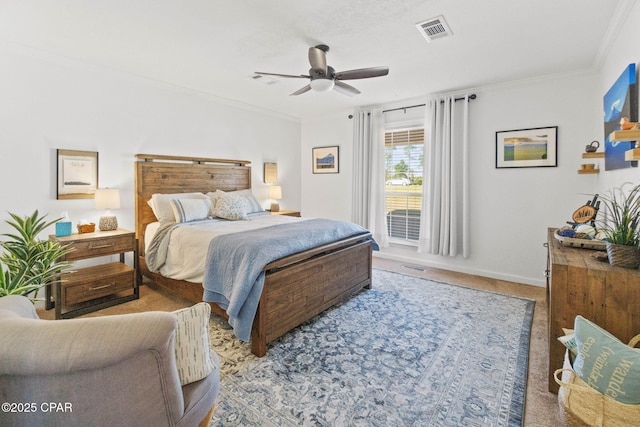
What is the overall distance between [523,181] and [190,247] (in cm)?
407

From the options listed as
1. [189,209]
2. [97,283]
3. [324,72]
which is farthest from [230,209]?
[324,72]

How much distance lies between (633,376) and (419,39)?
2706 mm

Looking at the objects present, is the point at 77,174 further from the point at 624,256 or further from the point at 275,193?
the point at 624,256

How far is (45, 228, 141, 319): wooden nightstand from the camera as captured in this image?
288 centimetres

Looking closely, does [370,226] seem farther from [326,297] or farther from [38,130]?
[38,130]

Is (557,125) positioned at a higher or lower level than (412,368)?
higher

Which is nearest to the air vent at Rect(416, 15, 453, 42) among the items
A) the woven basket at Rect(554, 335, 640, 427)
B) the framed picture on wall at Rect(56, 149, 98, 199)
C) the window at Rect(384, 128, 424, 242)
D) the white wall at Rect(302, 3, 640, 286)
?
the white wall at Rect(302, 3, 640, 286)

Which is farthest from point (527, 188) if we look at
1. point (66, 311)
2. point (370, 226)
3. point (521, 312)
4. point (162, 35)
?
point (66, 311)

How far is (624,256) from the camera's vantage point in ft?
5.40

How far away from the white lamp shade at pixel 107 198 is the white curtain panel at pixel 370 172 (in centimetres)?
348

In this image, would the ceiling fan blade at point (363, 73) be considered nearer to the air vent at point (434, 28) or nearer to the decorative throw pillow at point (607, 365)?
the air vent at point (434, 28)

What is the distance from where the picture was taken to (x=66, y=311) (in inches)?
117

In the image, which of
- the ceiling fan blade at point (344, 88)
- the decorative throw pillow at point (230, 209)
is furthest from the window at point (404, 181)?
the decorative throw pillow at point (230, 209)

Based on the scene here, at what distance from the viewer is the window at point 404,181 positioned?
4.92m
